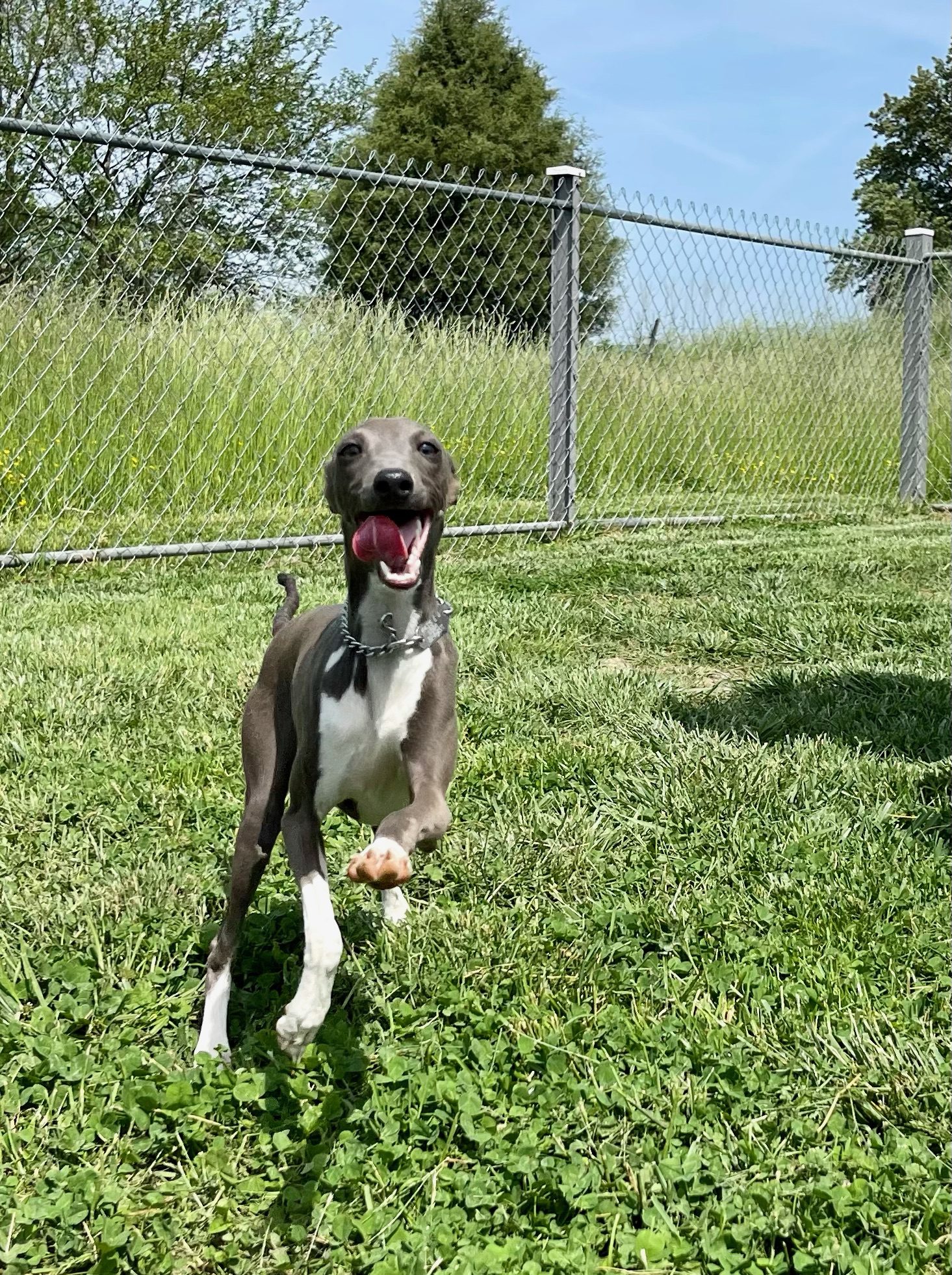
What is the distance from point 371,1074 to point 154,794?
134 centimetres

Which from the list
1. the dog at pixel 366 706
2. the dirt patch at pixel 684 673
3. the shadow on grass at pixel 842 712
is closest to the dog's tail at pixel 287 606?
the dog at pixel 366 706

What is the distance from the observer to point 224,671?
4.32 meters

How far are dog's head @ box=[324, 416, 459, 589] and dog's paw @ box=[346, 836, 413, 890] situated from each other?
47cm

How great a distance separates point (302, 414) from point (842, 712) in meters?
4.58

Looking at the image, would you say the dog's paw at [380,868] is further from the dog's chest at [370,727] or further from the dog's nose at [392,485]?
the dog's nose at [392,485]

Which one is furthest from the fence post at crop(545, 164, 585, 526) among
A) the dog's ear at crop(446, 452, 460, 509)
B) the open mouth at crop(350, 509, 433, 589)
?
the open mouth at crop(350, 509, 433, 589)

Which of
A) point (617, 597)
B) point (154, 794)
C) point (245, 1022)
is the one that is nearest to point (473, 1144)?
point (245, 1022)

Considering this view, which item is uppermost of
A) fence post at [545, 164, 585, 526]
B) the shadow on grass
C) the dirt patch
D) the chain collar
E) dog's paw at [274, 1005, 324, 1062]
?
fence post at [545, 164, 585, 526]

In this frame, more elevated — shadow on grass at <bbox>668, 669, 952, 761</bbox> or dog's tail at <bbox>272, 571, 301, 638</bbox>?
dog's tail at <bbox>272, 571, 301, 638</bbox>

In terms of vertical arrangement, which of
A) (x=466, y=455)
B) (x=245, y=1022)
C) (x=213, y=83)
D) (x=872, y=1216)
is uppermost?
(x=213, y=83)

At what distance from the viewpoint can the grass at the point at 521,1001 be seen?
1.75m

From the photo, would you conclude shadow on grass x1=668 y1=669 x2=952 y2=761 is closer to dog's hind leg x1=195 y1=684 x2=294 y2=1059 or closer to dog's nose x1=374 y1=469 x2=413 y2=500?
dog's hind leg x1=195 y1=684 x2=294 y2=1059

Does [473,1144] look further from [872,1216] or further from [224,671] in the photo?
[224,671]

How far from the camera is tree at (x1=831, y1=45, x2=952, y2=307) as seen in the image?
143 ft
